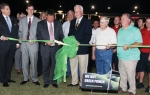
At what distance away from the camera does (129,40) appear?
5492mm

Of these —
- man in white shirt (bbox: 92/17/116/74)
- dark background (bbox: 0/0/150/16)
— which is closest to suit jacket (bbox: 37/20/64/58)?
man in white shirt (bbox: 92/17/116/74)

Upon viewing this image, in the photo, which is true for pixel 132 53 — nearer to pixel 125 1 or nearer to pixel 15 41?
pixel 15 41

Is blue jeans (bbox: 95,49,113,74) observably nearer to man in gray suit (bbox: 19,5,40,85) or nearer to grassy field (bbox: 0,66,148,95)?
grassy field (bbox: 0,66,148,95)

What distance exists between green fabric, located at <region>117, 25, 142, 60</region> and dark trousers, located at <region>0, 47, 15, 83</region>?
3164 mm

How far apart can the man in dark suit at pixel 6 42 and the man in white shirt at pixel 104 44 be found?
8.06 ft

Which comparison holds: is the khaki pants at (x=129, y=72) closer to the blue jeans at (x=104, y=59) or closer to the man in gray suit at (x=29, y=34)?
the blue jeans at (x=104, y=59)

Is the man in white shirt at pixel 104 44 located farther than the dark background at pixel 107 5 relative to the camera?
No

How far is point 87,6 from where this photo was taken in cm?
5812

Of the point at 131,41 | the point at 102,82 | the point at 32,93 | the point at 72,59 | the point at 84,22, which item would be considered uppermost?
the point at 84,22

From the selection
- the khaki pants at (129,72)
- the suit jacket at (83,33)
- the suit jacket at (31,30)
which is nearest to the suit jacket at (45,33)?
the suit jacket at (31,30)

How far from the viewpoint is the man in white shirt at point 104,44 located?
5.83 meters

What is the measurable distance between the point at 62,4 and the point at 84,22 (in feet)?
165

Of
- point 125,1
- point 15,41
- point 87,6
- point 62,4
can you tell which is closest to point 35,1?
point 62,4

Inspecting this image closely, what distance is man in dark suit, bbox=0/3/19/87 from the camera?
21.0 feet
